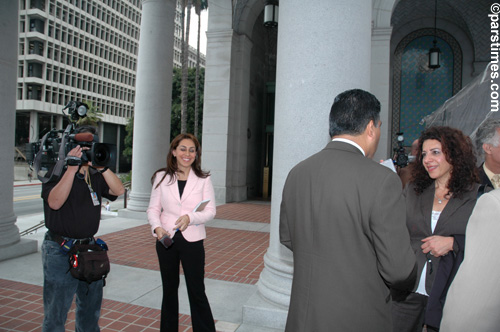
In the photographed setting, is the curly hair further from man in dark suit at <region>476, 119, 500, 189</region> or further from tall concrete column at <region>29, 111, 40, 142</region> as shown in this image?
tall concrete column at <region>29, 111, 40, 142</region>

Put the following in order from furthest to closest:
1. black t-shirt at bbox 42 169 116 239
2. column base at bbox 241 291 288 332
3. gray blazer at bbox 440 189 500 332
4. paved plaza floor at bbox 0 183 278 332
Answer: paved plaza floor at bbox 0 183 278 332
column base at bbox 241 291 288 332
black t-shirt at bbox 42 169 116 239
gray blazer at bbox 440 189 500 332

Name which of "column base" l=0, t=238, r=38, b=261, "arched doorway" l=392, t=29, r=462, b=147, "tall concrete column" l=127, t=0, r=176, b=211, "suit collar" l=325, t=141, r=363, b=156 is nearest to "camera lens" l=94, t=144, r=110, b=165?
"suit collar" l=325, t=141, r=363, b=156

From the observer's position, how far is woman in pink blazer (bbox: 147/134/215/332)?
10.4 feet

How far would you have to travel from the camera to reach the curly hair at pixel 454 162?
255 cm

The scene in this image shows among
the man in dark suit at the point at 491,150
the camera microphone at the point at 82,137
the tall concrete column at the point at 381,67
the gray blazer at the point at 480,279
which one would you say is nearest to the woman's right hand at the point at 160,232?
the camera microphone at the point at 82,137

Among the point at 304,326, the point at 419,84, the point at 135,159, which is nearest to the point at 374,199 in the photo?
the point at 304,326

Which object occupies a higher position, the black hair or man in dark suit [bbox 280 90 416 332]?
the black hair

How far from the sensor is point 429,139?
2.81m

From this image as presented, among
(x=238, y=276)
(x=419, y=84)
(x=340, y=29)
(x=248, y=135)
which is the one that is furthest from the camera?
(x=248, y=135)

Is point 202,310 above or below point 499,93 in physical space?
below

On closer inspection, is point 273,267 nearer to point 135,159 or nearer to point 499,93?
point 499,93

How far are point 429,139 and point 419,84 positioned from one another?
12.0m

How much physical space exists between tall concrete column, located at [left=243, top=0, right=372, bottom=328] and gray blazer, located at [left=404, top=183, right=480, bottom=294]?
115 centimetres

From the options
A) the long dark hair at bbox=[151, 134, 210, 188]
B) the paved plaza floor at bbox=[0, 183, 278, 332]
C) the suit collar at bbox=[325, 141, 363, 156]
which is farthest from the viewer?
Answer: the paved plaza floor at bbox=[0, 183, 278, 332]
